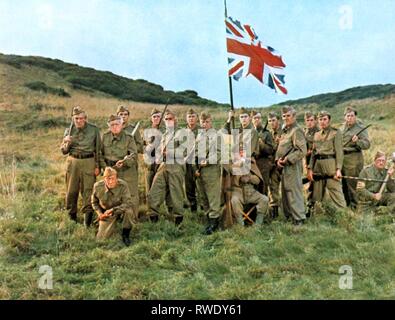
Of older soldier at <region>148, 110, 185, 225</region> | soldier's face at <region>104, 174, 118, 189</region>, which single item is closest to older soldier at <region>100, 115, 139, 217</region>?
older soldier at <region>148, 110, 185, 225</region>

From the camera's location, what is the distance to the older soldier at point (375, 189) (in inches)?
420

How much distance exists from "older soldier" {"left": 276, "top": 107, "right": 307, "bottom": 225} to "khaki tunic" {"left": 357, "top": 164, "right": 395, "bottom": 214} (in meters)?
1.41

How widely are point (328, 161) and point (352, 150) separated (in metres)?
1.06

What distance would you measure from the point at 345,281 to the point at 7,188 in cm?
742

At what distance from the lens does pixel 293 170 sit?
10.0m

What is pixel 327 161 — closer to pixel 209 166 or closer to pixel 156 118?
pixel 209 166

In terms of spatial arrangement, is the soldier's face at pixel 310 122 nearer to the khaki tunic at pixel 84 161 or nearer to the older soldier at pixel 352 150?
the older soldier at pixel 352 150

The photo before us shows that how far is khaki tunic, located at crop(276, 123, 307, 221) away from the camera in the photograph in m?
9.88

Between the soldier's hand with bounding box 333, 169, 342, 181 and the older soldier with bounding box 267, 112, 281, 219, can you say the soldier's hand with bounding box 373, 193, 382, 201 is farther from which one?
the older soldier with bounding box 267, 112, 281, 219

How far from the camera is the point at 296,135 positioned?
32.5 ft

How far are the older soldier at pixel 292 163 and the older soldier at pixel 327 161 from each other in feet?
1.88

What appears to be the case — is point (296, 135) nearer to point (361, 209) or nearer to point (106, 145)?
point (361, 209)

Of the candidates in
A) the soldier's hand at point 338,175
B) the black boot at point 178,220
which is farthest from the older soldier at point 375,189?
the black boot at point 178,220
